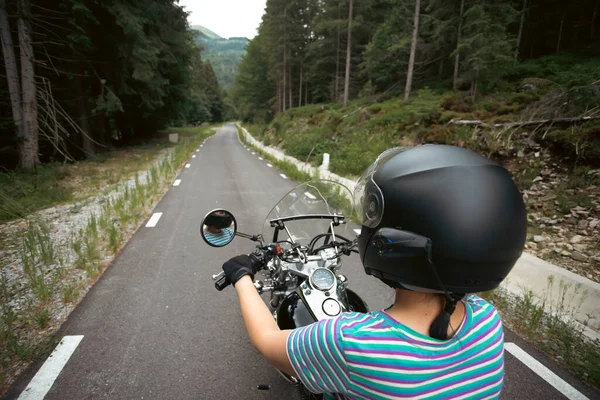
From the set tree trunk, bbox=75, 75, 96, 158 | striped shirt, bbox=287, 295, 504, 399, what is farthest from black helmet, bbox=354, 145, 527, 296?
tree trunk, bbox=75, 75, 96, 158

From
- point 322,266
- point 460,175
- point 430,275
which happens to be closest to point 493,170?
point 460,175

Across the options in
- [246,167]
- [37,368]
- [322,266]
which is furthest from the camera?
[246,167]

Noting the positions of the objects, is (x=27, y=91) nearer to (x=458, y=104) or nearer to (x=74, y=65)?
(x=74, y=65)

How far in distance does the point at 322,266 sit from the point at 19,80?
1334 cm

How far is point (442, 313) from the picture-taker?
898mm

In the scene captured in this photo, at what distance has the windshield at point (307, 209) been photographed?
231 cm

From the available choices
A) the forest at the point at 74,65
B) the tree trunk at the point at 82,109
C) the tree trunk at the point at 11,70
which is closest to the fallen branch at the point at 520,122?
the forest at the point at 74,65

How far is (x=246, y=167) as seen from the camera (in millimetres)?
13281

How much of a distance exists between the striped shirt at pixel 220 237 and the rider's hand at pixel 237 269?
339 mm

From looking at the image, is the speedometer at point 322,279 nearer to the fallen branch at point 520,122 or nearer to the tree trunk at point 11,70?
the fallen branch at point 520,122

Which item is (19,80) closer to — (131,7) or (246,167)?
(131,7)

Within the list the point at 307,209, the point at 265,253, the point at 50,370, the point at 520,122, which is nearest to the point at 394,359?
the point at 265,253

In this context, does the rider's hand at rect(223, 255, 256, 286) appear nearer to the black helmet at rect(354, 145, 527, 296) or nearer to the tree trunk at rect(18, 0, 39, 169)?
the black helmet at rect(354, 145, 527, 296)

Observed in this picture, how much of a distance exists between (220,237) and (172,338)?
1564 millimetres
